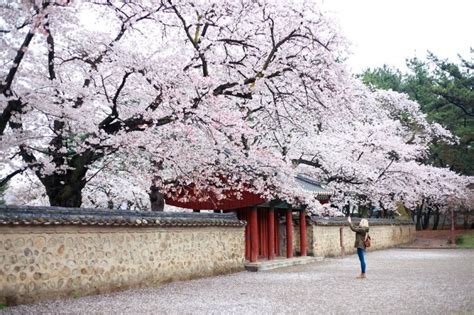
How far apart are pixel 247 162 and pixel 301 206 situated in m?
5.93

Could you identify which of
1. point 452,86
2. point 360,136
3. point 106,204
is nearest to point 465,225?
point 452,86

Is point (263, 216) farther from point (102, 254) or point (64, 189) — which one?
point (102, 254)

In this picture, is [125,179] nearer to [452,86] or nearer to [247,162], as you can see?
[247,162]

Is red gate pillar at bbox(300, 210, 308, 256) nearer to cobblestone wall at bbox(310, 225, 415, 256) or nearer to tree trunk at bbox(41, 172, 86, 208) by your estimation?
cobblestone wall at bbox(310, 225, 415, 256)

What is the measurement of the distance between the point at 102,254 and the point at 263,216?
1085 cm

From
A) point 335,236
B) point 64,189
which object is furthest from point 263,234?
point 64,189

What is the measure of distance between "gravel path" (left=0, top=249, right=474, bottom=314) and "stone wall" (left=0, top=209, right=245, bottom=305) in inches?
15.6

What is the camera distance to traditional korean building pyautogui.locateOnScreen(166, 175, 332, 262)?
18953 millimetres

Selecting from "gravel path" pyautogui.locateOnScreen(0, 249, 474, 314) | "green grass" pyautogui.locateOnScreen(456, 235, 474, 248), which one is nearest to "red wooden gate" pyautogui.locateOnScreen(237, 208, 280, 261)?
"gravel path" pyautogui.locateOnScreen(0, 249, 474, 314)

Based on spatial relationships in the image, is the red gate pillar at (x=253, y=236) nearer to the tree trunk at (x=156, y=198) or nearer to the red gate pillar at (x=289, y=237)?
the tree trunk at (x=156, y=198)

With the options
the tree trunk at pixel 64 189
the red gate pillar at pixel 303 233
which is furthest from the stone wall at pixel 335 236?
the tree trunk at pixel 64 189

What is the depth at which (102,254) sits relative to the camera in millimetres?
11836

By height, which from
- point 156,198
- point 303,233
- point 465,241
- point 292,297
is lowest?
point 465,241

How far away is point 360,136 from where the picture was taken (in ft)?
95.9
